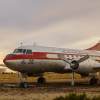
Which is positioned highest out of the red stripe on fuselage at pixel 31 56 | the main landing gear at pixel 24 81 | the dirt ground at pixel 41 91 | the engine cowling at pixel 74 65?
the red stripe on fuselage at pixel 31 56

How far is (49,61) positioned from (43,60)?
0.73 meters

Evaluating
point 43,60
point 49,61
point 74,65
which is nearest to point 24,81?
point 43,60

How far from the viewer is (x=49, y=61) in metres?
35.1

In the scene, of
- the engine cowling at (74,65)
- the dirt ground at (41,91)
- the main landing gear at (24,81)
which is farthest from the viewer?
the engine cowling at (74,65)

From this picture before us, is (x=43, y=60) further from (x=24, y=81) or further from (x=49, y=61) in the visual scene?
(x=24, y=81)

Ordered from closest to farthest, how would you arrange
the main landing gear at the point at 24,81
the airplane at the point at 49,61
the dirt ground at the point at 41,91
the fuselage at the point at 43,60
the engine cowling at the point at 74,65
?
the dirt ground at the point at 41,91 < the main landing gear at the point at 24,81 < the fuselage at the point at 43,60 < the airplane at the point at 49,61 < the engine cowling at the point at 74,65

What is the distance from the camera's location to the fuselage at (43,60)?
32969 millimetres

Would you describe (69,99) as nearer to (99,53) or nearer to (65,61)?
(65,61)

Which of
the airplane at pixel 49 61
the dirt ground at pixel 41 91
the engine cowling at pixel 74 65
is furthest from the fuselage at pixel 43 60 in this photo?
the dirt ground at pixel 41 91

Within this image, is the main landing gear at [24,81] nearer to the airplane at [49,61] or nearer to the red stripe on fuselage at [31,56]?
A: the airplane at [49,61]

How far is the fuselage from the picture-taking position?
3297cm

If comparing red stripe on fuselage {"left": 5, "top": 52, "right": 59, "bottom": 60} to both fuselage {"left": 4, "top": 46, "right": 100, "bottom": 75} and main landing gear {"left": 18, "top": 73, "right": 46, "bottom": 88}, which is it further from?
main landing gear {"left": 18, "top": 73, "right": 46, "bottom": 88}

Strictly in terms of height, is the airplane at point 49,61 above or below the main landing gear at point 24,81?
above

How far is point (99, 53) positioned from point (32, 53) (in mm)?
9931
